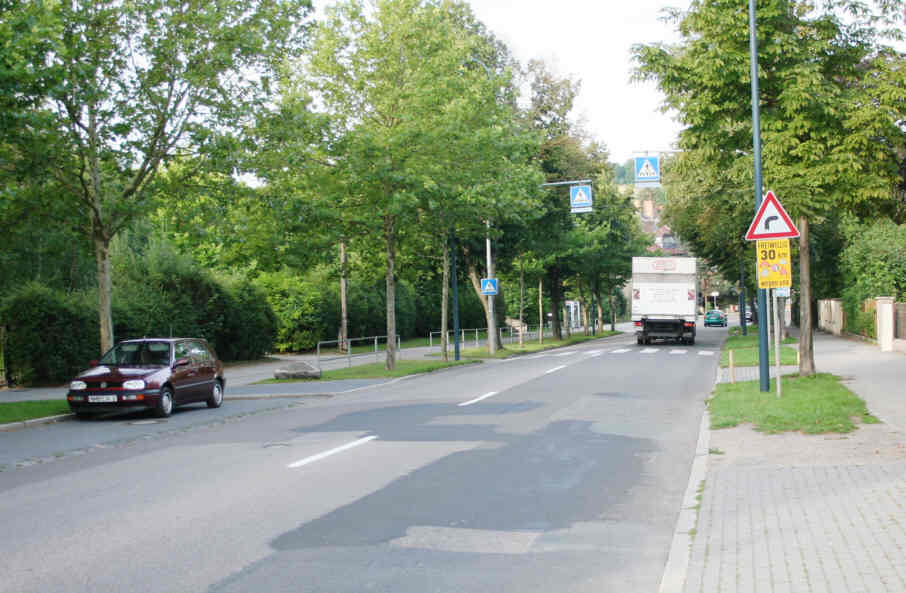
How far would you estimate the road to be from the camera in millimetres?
5434

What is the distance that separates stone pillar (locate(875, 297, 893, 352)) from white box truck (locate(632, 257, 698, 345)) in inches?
377

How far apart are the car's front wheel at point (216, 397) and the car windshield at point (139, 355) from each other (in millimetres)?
1614

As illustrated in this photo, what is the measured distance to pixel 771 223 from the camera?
536 inches

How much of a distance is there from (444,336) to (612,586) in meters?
27.5

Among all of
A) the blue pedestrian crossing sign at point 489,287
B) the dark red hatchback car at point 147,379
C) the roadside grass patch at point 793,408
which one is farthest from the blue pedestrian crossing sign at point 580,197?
the dark red hatchback car at point 147,379

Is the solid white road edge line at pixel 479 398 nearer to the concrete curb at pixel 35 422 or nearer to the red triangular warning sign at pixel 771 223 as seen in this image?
the red triangular warning sign at pixel 771 223

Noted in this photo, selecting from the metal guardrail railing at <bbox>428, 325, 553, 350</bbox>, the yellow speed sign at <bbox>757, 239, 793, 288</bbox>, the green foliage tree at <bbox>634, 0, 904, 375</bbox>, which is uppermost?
the green foliage tree at <bbox>634, 0, 904, 375</bbox>

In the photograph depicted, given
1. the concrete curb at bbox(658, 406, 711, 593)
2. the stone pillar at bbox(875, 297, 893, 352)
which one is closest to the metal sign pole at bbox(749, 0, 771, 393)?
the concrete curb at bbox(658, 406, 711, 593)

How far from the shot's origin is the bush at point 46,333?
24125 mm

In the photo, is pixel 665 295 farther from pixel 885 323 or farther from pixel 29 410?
pixel 29 410

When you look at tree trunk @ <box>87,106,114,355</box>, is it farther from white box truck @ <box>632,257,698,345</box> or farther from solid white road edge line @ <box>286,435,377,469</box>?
white box truck @ <box>632,257,698,345</box>

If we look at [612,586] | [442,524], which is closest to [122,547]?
[442,524]

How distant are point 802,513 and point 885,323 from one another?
25.4 m

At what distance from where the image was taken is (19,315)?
24094 mm
